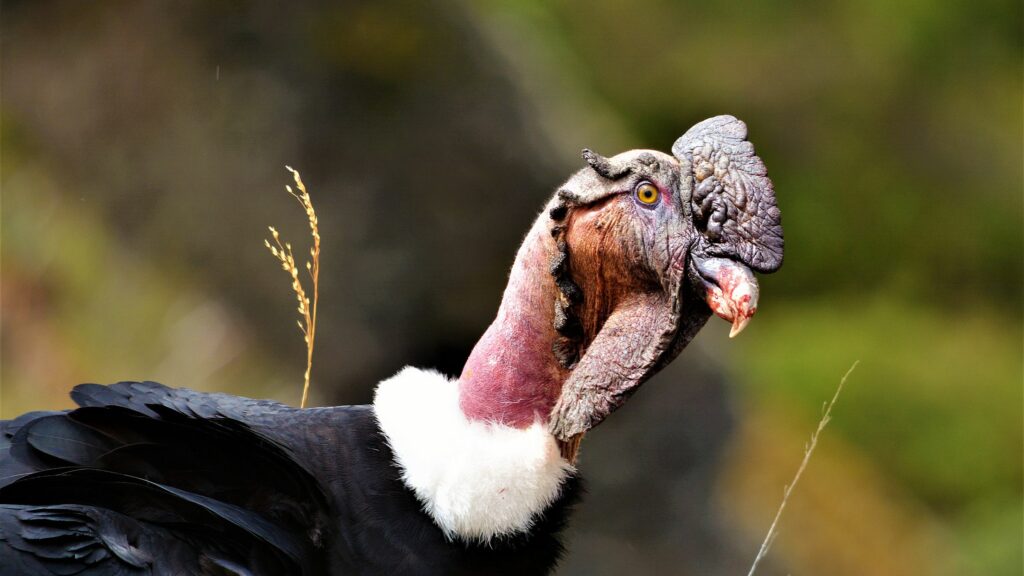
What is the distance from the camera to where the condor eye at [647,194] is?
252 centimetres

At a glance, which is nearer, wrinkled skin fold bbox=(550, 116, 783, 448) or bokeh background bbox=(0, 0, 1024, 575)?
wrinkled skin fold bbox=(550, 116, 783, 448)

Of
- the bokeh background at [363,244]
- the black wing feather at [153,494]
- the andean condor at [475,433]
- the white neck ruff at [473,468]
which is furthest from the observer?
the bokeh background at [363,244]

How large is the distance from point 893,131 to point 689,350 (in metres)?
3.87

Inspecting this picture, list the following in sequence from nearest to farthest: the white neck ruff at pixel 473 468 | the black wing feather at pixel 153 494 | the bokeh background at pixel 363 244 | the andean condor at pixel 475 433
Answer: the black wing feather at pixel 153 494
the andean condor at pixel 475 433
the white neck ruff at pixel 473 468
the bokeh background at pixel 363 244

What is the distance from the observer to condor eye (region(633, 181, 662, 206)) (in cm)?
252

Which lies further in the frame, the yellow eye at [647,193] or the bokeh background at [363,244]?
the bokeh background at [363,244]

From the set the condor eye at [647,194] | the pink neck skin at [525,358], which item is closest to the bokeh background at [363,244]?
the pink neck skin at [525,358]

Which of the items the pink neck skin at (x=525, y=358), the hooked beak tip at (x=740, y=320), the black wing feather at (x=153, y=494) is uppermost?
the hooked beak tip at (x=740, y=320)

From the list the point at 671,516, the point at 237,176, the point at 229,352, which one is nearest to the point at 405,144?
the point at 237,176

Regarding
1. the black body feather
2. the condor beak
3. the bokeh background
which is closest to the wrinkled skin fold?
the condor beak

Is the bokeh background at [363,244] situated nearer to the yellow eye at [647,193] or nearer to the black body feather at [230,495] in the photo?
the black body feather at [230,495]

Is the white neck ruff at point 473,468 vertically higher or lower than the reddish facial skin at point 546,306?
lower

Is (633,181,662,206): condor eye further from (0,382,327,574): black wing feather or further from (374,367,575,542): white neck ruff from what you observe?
(0,382,327,574): black wing feather

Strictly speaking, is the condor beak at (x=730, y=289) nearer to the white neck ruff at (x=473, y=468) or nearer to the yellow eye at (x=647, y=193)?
the yellow eye at (x=647, y=193)
